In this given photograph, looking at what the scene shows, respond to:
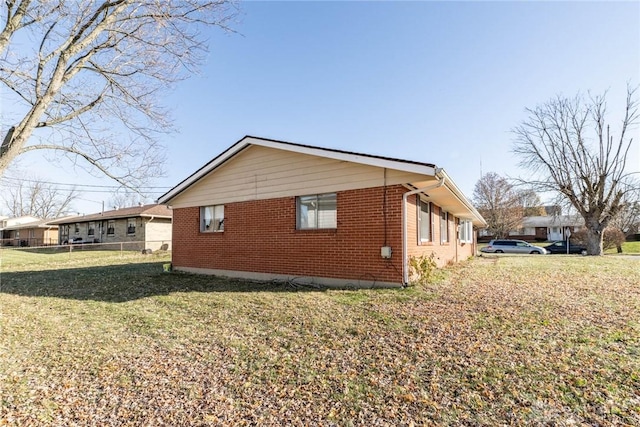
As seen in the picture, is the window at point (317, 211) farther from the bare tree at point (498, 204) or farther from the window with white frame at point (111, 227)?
the bare tree at point (498, 204)

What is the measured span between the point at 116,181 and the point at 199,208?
9.86 ft

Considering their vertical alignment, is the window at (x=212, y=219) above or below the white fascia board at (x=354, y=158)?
below

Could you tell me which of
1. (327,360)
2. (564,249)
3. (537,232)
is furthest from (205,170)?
(537,232)

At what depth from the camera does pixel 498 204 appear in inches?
1590

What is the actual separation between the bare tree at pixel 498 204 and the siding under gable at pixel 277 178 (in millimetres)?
35529

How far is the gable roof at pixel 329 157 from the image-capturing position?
7031mm

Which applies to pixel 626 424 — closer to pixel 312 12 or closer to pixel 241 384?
pixel 241 384

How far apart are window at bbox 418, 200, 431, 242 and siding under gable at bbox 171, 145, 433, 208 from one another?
88.0 inches

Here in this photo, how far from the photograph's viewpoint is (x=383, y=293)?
7.02m

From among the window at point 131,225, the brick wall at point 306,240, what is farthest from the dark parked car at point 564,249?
the window at point 131,225

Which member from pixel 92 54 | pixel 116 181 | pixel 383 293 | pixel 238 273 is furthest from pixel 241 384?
pixel 92 54

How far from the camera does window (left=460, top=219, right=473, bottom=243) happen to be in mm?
18531

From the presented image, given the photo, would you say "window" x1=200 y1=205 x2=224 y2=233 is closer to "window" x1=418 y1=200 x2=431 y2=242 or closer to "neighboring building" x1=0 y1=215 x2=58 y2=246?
"window" x1=418 y1=200 x2=431 y2=242

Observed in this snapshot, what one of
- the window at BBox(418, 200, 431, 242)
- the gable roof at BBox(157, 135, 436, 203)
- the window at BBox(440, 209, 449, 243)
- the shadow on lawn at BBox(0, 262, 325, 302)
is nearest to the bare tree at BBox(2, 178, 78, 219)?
the shadow on lawn at BBox(0, 262, 325, 302)
